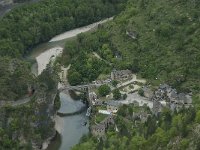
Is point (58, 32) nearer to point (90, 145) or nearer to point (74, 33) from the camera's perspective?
point (74, 33)

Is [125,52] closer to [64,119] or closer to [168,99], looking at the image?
[168,99]

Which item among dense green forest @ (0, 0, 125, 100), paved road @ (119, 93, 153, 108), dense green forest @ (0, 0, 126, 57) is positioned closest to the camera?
paved road @ (119, 93, 153, 108)

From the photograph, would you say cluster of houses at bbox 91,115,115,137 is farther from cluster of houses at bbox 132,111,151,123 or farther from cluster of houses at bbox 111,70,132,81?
cluster of houses at bbox 111,70,132,81

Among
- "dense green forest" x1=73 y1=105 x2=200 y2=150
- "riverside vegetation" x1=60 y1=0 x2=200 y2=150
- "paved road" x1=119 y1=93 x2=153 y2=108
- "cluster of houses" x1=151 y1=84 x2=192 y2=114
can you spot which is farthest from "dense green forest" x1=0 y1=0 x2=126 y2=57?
Answer: "dense green forest" x1=73 y1=105 x2=200 y2=150

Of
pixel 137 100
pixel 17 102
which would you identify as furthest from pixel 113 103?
pixel 17 102

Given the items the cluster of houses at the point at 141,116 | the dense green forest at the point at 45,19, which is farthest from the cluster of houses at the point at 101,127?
the dense green forest at the point at 45,19

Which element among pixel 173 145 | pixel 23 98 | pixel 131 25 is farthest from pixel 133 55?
pixel 173 145
